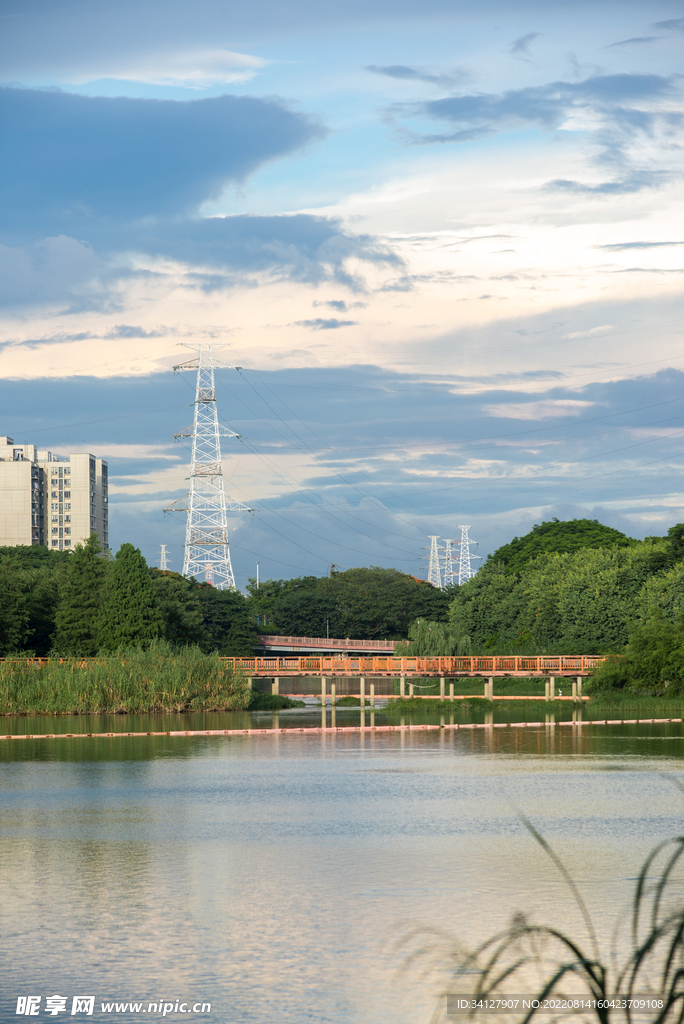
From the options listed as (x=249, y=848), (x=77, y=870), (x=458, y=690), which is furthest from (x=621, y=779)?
(x=458, y=690)

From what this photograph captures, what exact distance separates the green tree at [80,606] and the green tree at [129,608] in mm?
935

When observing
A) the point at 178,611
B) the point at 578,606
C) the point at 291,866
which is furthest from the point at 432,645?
the point at 291,866

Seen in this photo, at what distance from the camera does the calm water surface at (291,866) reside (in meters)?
10.3

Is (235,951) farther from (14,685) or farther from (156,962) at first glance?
(14,685)

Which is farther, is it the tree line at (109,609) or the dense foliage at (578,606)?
the tree line at (109,609)

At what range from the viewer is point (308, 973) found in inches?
411

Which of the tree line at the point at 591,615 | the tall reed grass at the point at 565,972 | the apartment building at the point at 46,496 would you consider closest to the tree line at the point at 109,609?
the tree line at the point at 591,615

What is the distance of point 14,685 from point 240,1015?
139ft

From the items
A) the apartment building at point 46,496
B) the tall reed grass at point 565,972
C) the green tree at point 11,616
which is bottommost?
the tall reed grass at point 565,972

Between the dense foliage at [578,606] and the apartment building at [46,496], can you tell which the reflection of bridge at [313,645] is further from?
the apartment building at [46,496]

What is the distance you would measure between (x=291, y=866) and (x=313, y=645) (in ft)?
269

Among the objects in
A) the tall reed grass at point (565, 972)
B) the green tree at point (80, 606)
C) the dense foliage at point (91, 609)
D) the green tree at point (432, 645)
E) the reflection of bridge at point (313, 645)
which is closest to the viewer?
the tall reed grass at point (565, 972)

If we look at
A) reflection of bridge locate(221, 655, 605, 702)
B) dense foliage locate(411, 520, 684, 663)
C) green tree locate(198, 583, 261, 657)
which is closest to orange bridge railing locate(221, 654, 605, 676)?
reflection of bridge locate(221, 655, 605, 702)

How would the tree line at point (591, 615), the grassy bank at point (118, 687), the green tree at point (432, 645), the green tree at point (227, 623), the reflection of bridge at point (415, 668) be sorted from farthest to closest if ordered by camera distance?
the green tree at point (227, 623) < the green tree at point (432, 645) < the reflection of bridge at point (415, 668) < the tree line at point (591, 615) < the grassy bank at point (118, 687)
